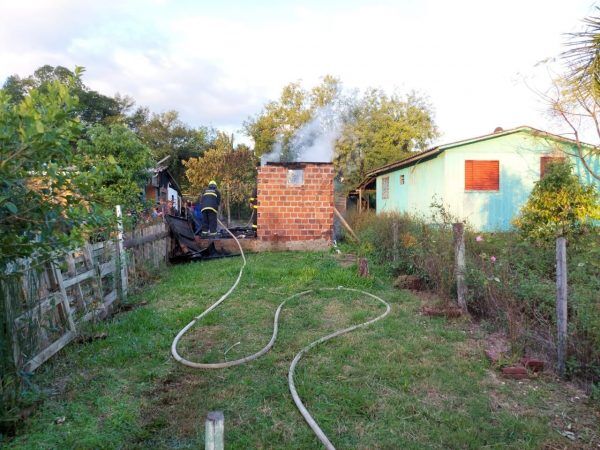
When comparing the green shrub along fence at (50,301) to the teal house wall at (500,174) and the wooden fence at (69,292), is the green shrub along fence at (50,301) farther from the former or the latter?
the teal house wall at (500,174)

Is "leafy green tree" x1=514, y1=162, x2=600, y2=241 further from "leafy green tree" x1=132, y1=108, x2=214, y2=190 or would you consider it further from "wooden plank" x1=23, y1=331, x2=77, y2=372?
"leafy green tree" x1=132, y1=108, x2=214, y2=190

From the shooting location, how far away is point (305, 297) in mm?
7316

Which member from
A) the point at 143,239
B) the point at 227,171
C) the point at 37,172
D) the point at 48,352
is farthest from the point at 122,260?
the point at 227,171

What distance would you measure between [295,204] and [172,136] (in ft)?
87.5

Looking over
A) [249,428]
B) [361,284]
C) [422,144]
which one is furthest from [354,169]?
[249,428]

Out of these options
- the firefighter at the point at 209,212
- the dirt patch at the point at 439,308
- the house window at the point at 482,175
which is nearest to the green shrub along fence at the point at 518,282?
the dirt patch at the point at 439,308

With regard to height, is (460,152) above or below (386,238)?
above

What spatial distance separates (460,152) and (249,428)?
13.7 meters

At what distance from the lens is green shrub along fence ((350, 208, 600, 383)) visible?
13.5 ft

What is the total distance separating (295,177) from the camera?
13516 mm

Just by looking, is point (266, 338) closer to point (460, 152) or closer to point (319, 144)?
point (460, 152)

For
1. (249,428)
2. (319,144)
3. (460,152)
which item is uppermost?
(319,144)

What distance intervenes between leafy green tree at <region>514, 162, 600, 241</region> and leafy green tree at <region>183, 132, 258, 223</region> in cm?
1985

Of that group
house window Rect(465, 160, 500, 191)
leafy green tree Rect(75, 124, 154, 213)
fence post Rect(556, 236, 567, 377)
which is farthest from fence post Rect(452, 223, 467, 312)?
house window Rect(465, 160, 500, 191)
